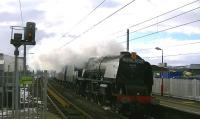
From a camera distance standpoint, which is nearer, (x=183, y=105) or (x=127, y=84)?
(x=127, y=84)

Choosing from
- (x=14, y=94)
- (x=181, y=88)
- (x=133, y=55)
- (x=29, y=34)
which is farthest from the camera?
(x=181, y=88)

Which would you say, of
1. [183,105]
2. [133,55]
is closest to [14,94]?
→ [133,55]

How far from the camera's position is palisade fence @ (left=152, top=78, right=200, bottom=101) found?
4300 centimetres

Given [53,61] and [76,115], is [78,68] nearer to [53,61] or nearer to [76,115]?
[76,115]

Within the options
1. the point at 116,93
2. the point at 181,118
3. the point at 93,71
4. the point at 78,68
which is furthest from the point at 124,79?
the point at 78,68

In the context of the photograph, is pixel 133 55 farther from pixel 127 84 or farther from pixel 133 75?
pixel 127 84

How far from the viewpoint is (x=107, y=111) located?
26.0 meters

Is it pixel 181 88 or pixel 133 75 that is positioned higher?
pixel 133 75

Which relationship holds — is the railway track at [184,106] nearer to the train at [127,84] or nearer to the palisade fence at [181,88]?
the train at [127,84]

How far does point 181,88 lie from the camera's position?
4606 centimetres

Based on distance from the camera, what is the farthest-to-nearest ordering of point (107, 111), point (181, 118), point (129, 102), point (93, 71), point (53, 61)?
point (53, 61), point (93, 71), point (107, 111), point (129, 102), point (181, 118)

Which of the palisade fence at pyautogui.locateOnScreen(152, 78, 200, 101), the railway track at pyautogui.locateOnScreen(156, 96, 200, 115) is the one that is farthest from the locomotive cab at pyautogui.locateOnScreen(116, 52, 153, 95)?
the palisade fence at pyautogui.locateOnScreen(152, 78, 200, 101)

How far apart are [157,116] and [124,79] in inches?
99.2

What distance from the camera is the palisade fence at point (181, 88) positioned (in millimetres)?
43000
